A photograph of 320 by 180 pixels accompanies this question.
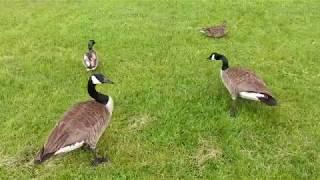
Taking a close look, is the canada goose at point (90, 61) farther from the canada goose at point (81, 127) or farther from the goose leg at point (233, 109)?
the goose leg at point (233, 109)

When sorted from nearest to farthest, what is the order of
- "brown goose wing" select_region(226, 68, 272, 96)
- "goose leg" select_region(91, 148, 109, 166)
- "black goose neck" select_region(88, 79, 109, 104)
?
"goose leg" select_region(91, 148, 109, 166)
"black goose neck" select_region(88, 79, 109, 104)
"brown goose wing" select_region(226, 68, 272, 96)

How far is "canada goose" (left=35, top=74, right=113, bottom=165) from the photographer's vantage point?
7.23 meters

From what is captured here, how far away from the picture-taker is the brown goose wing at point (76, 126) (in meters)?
7.23

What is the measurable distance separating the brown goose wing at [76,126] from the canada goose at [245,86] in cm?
270

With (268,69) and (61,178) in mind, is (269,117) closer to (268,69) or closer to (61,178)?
(268,69)

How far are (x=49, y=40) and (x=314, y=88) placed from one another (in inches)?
293

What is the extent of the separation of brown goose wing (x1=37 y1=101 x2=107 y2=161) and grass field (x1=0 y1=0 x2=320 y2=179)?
2.47ft

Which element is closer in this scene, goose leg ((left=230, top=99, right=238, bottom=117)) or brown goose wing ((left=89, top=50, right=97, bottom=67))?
goose leg ((left=230, top=99, right=238, bottom=117))

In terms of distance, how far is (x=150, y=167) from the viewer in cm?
798

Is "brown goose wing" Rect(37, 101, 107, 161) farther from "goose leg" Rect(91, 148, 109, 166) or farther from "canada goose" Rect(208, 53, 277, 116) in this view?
"canada goose" Rect(208, 53, 277, 116)

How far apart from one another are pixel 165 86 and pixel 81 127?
11.0 ft

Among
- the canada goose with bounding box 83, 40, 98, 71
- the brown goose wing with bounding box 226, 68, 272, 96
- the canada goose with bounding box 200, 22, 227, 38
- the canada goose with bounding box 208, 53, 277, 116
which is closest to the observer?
the canada goose with bounding box 208, 53, 277, 116

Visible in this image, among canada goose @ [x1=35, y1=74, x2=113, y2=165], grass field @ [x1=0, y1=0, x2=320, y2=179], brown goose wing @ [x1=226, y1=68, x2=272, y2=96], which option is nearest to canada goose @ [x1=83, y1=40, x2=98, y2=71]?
grass field @ [x1=0, y1=0, x2=320, y2=179]

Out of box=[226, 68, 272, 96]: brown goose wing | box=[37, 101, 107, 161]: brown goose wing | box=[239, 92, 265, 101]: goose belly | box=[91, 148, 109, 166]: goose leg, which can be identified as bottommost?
box=[91, 148, 109, 166]: goose leg
